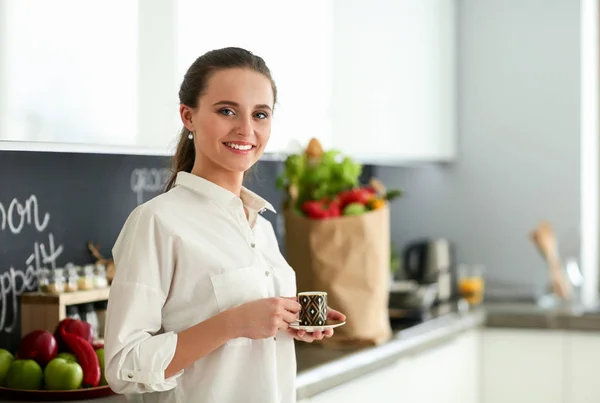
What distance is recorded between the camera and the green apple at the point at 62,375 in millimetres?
1703

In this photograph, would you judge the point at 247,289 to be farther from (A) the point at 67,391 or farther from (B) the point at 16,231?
(B) the point at 16,231

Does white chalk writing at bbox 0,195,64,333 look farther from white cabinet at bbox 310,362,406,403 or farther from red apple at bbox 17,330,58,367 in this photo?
white cabinet at bbox 310,362,406,403

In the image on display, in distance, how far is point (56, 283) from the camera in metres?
1.94

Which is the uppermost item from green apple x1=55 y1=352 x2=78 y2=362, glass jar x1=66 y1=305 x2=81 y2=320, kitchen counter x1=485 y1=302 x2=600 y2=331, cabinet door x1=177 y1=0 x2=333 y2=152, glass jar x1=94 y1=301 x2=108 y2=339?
cabinet door x1=177 y1=0 x2=333 y2=152

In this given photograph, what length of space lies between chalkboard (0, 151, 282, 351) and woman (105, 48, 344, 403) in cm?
29

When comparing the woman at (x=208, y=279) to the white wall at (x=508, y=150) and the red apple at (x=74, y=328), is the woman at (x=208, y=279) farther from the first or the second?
the white wall at (x=508, y=150)

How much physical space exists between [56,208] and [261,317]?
83 cm

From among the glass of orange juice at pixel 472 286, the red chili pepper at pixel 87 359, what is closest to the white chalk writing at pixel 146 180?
the red chili pepper at pixel 87 359

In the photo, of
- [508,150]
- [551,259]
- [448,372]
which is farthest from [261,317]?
[508,150]

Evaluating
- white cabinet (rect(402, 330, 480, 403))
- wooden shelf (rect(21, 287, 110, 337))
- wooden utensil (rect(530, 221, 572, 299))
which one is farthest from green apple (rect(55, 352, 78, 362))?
wooden utensil (rect(530, 221, 572, 299))

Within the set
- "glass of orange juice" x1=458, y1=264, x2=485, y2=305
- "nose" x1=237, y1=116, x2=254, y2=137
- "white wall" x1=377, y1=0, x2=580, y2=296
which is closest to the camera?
"nose" x1=237, y1=116, x2=254, y2=137

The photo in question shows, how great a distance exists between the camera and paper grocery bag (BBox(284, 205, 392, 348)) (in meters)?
2.40

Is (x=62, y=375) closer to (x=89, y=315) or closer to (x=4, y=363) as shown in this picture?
(x=4, y=363)

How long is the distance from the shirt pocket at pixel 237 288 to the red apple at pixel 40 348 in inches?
19.0
